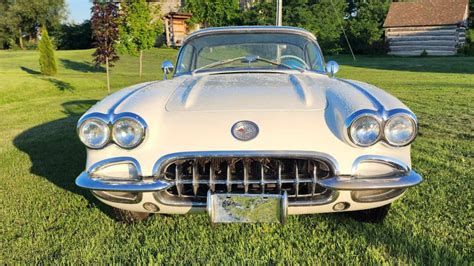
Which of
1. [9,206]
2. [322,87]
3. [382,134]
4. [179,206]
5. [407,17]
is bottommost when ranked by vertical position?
[9,206]

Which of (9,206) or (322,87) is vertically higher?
(322,87)

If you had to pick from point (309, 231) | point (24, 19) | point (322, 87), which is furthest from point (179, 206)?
point (24, 19)

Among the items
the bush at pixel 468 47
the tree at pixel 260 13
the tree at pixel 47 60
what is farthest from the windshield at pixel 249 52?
the bush at pixel 468 47

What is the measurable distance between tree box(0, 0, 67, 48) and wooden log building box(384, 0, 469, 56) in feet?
109

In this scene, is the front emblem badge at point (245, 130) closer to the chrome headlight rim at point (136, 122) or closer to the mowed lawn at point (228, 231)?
the chrome headlight rim at point (136, 122)

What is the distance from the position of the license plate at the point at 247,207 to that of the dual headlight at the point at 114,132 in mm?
581

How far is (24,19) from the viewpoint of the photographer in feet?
145

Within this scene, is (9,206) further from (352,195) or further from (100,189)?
(352,195)

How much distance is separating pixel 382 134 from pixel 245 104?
0.85 metres

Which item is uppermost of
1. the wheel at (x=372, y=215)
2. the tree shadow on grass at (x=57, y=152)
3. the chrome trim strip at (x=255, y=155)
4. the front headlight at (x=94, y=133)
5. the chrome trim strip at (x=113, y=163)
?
the front headlight at (x=94, y=133)

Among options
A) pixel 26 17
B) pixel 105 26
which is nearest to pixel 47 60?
pixel 105 26

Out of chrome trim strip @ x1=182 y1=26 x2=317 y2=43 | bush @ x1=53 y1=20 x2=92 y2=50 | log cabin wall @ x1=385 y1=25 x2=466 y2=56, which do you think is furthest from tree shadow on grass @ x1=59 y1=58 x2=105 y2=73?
log cabin wall @ x1=385 y1=25 x2=466 y2=56

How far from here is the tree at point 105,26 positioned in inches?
481

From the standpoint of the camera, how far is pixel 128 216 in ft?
9.80
